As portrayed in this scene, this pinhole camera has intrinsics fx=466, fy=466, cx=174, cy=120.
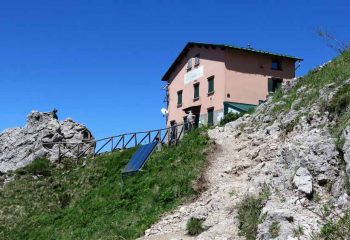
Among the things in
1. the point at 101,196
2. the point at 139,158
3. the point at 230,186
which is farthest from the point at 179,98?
the point at 230,186

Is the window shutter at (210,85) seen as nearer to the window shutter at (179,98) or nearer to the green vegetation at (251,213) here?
the window shutter at (179,98)

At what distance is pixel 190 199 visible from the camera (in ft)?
57.2

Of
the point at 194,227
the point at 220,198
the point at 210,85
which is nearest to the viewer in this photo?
the point at 194,227

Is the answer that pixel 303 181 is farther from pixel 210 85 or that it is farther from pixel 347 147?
pixel 210 85

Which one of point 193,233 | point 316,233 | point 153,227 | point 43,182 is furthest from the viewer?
point 43,182

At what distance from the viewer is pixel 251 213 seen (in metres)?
12.6

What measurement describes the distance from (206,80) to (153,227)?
28.0m

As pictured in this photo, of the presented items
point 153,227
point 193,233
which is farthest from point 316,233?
point 153,227

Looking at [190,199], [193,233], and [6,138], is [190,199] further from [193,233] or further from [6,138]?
[6,138]

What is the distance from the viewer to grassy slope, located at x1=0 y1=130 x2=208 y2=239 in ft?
59.4

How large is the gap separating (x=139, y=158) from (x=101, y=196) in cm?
323

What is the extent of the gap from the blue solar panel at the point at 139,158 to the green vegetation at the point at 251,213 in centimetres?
1110

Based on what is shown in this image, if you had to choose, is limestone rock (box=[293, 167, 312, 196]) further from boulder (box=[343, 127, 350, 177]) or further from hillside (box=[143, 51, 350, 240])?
boulder (box=[343, 127, 350, 177])

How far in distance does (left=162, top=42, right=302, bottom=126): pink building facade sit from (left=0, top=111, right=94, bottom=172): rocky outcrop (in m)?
10.5
